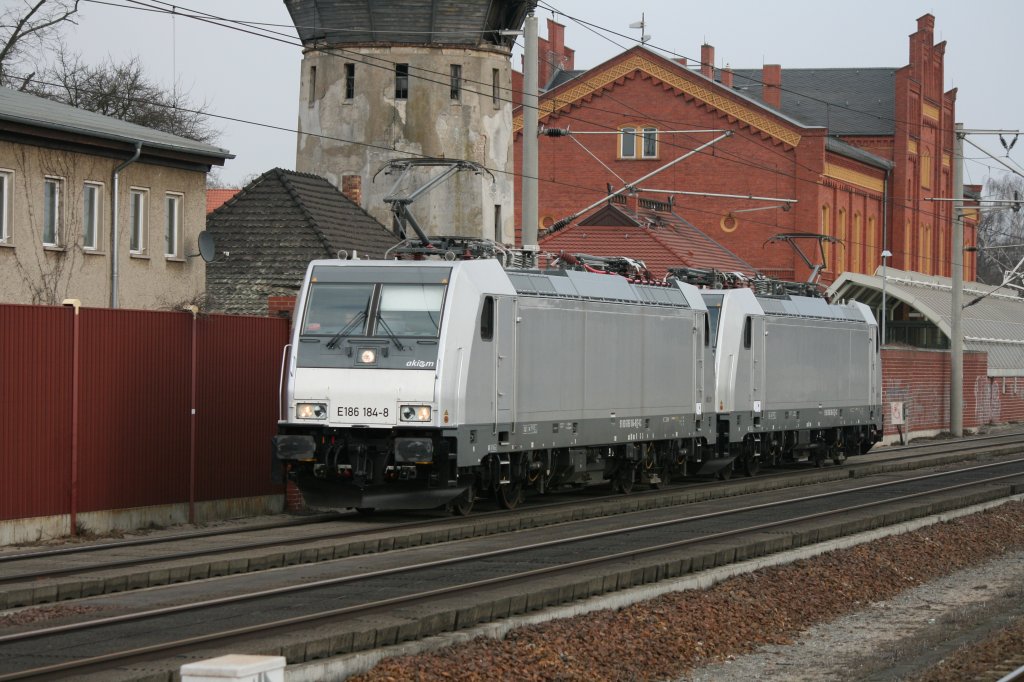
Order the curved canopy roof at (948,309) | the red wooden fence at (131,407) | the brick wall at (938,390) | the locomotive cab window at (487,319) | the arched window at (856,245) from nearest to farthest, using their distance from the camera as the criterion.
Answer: the red wooden fence at (131,407), the locomotive cab window at (487,319), the brick wall at (938,390), the curved canopy roof at (948,309), the arched window at (856,245)

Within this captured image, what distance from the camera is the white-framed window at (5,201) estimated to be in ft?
90.4

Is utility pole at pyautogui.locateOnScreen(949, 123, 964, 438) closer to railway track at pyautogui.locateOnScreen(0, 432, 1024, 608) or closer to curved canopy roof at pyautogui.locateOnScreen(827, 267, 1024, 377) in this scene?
curved canopy roof at pyautogui.locateOnScreen(827, 267, 1024, 377)

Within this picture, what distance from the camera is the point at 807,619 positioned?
1559 centimetres

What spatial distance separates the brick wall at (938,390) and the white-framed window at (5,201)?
1074 inches

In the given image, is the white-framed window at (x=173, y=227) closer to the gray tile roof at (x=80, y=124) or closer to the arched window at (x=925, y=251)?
the gray tile roof at (x=80, y=124)

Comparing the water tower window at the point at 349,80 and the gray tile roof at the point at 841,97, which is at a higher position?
the gray tile roof at the point at 841,97

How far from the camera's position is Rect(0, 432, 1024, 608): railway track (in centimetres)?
1498

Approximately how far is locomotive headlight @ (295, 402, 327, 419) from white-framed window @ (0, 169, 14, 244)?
9.03m

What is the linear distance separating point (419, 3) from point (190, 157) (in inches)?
710

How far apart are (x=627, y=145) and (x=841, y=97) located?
17.0 m

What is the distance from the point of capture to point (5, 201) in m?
27.7

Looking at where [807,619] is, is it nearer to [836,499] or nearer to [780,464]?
[836,499]

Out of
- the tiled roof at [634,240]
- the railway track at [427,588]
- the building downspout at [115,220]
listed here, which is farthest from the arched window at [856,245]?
the railway track at [427,588]

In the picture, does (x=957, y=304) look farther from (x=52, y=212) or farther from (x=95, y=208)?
(x=52, y=212)
